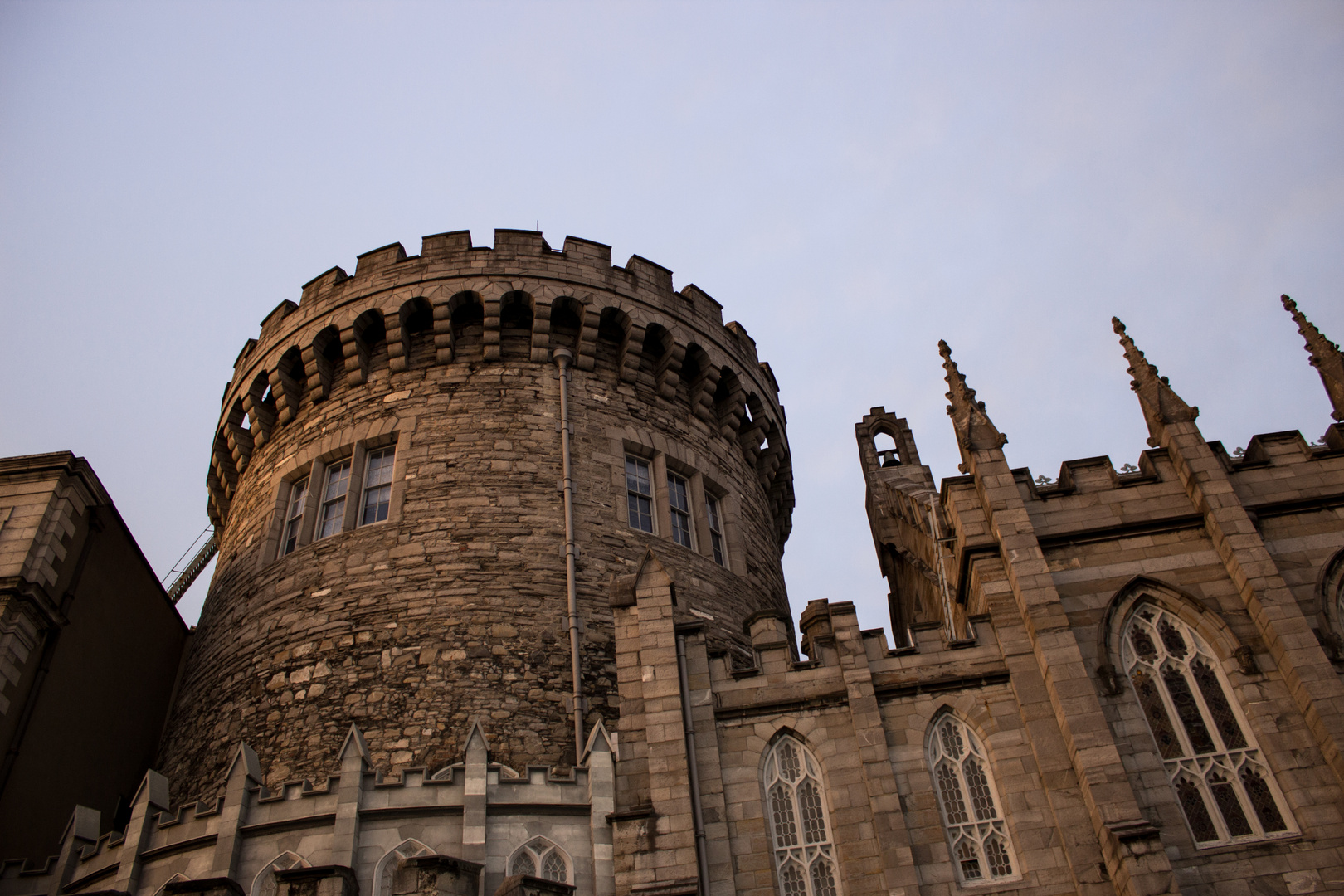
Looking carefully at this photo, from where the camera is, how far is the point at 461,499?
1509 centimetres

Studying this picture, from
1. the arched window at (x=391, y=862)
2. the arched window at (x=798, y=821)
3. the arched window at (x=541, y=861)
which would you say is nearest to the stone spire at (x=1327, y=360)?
the arched window at (x=798, y=821)

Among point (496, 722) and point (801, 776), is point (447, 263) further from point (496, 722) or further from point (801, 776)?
point (801, 776)

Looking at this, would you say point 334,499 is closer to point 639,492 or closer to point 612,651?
point 639,492

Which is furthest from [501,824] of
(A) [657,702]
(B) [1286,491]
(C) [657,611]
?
(B) [1286,491]

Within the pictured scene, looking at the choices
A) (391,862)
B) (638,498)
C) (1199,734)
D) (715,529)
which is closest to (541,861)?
(391,862)

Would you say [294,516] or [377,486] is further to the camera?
[294,516]

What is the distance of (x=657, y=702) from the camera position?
1103 cm

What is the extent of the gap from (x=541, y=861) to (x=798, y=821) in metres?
2.51

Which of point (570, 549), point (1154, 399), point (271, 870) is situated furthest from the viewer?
point (570, 549)

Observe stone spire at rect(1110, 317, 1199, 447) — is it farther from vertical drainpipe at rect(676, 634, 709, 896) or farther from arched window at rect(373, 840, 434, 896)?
arched window at rect(373, 840, 434, 896)

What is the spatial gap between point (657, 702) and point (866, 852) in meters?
2.51

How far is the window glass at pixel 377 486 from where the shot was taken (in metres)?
15.6

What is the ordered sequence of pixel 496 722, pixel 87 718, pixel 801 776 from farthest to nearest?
pixel 87 718 < pixel 496 722 < pixel 801 776

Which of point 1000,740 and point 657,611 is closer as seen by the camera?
point 1000,740
